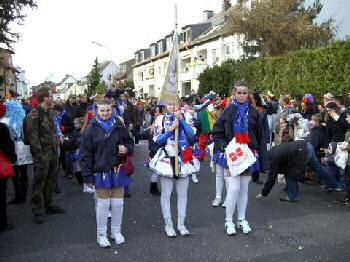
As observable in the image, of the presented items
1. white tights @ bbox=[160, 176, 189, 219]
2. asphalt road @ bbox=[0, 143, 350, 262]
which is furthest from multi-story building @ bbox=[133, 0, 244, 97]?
white tights @ bbox=[160, 176, 189, 219]

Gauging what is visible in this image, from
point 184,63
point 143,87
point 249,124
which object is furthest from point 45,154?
point 143,87

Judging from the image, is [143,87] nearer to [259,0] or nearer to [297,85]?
[259,0]

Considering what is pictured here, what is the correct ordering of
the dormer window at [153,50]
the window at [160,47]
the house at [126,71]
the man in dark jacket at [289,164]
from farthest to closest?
the house at [126,71] < the dormer window at [153,50] < the window at [160,47] < the man in dark jacket at [289,164]

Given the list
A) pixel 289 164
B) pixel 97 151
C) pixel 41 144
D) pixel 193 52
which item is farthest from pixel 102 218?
pixel 193 52

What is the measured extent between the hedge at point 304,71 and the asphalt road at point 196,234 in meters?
8.20

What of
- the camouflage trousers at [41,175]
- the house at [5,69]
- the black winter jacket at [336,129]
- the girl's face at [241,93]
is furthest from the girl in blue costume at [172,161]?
the house at [5,69]

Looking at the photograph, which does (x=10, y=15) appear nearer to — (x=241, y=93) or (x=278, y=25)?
(x=278, y=25)

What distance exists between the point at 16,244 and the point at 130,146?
1989 millimetres

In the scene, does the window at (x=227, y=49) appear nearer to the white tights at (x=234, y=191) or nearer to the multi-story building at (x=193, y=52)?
the multi-story building at (x=193, y=52)

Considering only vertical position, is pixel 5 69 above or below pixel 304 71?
above

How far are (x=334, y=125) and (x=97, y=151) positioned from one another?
17.6 feet

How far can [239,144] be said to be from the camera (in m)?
6.23

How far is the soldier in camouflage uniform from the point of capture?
699cm

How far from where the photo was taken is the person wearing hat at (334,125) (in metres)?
9.02
